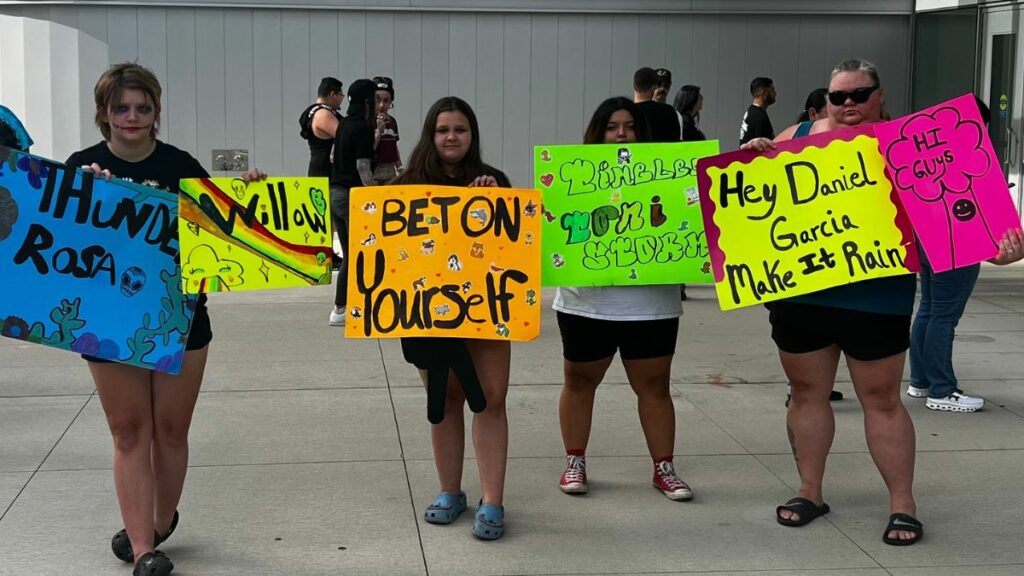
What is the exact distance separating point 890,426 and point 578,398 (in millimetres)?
1282

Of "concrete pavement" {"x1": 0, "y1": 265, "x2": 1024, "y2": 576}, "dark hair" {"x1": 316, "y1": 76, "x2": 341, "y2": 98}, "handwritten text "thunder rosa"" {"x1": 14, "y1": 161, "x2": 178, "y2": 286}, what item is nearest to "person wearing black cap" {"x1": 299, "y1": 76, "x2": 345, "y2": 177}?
"dark hair" {"x1": 316, "y1": 76, "x2": 341, "y2": 98}

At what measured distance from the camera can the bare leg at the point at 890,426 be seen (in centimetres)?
479

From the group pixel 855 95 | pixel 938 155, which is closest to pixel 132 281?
pixel 855 95

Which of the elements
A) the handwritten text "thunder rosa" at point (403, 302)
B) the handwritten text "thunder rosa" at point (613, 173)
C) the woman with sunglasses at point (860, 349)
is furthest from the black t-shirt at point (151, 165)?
the woman with sunglasses at point (860, 349)

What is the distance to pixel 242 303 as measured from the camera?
1088 cm

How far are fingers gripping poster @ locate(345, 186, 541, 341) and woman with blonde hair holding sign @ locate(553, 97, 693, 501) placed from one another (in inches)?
20.4

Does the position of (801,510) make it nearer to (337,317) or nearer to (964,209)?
(964,209)

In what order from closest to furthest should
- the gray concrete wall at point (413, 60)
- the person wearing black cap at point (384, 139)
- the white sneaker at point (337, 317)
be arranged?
the white sneaker at point (337, 317)
the person wearing black cap at point (384, 139)
the gray concrete wall at point (413, 60)

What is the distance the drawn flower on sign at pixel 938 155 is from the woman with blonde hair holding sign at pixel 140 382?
99.4 inches

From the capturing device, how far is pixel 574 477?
5449mm

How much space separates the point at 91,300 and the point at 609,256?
1.97m

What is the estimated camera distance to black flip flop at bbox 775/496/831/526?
5008 mm

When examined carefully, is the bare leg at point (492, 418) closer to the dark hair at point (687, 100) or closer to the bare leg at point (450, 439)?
the bare leg at point (450, 439)

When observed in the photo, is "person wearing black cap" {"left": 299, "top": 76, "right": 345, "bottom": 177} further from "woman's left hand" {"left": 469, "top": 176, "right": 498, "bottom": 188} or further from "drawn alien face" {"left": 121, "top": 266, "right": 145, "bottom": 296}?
"drawn alien face" {"left": 121, "top": 266, "right": 145, "bottom": 296}
